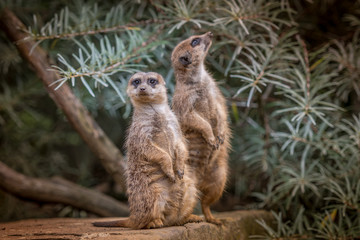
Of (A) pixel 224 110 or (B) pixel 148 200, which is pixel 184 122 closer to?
(A) pixel 224 110

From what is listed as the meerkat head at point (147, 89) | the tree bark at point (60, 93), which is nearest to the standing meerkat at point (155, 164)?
the meerkat head at point (147, 89)

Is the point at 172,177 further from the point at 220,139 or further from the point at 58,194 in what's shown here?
the point at 58,194

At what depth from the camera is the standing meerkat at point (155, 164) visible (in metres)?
2.26

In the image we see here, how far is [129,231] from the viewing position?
2195mm

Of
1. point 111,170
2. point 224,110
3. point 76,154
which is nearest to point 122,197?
point 76,154

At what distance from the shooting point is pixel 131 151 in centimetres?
233

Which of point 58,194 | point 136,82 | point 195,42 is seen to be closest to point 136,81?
point 136,82

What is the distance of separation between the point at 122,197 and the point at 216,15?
2626 mm

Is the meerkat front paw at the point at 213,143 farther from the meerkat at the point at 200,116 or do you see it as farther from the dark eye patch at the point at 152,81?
the dark eye patch at the point at 152,81

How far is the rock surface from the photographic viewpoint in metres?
2.11

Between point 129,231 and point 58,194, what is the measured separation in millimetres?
1913

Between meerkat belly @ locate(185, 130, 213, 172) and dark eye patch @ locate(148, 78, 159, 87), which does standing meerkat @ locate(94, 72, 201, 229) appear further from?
meerkat belly @ locate(185, 130, 213, 172)

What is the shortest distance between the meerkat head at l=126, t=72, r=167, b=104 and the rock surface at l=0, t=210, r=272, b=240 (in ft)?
2.40

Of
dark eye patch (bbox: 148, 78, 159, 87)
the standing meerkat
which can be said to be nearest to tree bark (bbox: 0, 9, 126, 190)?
the standing meerkat
